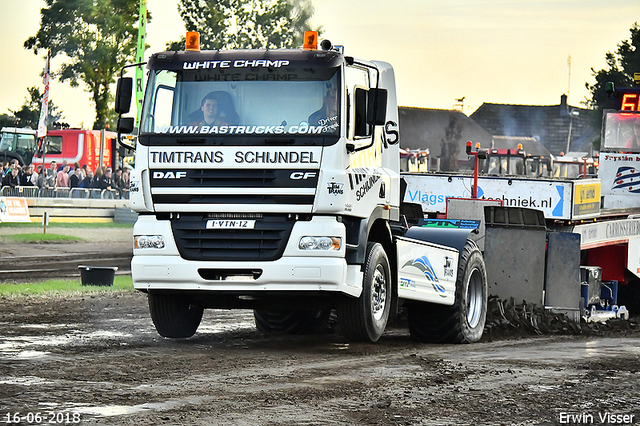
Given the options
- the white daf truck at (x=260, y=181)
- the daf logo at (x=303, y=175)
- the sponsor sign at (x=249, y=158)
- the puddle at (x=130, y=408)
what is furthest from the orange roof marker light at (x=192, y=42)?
the puddle at (x=130, y=408)

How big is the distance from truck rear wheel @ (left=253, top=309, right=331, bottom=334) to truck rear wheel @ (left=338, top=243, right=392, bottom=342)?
70.1 inches

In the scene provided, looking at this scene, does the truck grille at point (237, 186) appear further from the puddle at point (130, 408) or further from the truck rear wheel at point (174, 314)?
the puddle at point (130, 408)

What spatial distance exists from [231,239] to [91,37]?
4698 cm

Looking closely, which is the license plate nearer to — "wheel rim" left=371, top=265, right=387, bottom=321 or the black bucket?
"wheel rim" left=371, top=265, right=387, bottom=321

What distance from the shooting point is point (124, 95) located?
10.7 m

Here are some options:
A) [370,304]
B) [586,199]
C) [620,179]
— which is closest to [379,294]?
[370,304]

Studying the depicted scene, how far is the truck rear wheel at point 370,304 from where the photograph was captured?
10.7m

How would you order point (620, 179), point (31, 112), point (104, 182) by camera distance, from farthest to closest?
point (31, 112)
point (104, 182)
point (620, 179)

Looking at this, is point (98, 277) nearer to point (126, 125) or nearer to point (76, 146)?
point (126, 125)

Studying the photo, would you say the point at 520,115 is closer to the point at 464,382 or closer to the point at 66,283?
the point at 66,283

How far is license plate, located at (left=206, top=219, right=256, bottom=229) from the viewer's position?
10.3 metres

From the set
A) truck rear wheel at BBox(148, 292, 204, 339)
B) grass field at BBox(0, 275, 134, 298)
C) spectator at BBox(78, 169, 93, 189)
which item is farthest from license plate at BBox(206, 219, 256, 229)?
spectator at BBox(78, 169, 93, 189)

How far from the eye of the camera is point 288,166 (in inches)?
403

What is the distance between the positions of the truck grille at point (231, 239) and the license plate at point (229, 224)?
34mm
